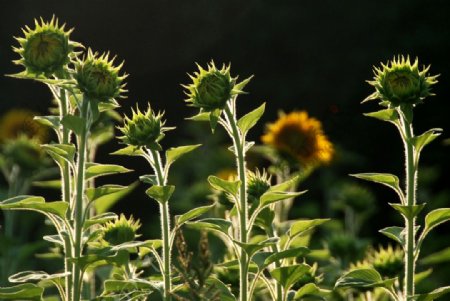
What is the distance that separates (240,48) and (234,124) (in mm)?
5079

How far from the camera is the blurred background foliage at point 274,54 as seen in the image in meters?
6.00

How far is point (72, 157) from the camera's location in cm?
153

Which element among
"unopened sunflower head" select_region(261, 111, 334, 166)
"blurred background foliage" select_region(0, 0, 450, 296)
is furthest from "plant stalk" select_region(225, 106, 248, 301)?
"blurred background foliage" select_region(0, 0, 450, 296)

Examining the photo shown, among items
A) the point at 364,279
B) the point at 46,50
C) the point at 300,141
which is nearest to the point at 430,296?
the point at 364,279

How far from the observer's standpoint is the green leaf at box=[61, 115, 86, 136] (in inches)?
58.7

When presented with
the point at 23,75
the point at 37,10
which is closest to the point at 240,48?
the point at 37,10

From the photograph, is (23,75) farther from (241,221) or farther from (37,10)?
(37,10)

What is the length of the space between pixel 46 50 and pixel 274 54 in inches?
201

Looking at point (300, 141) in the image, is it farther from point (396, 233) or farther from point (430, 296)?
point (430, 296)

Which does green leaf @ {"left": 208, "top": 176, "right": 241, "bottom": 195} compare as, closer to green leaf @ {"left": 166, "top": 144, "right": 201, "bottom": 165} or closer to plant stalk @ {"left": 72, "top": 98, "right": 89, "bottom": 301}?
green leaf @ {"left": 166, "top": 144, "right": 201, "bottom": 165}

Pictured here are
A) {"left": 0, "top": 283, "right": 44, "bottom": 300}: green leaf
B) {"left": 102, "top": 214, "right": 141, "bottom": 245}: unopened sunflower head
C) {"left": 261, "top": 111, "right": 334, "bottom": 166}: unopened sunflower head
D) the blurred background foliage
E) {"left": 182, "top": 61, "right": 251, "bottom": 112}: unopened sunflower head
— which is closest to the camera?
{"left": 0, "top": 283, "right": 44, "bottom": 300}: green leaf

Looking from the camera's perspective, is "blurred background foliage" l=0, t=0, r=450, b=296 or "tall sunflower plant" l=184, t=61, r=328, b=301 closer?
"tall sunflower plant" l=184, t=61, r=328, b=301

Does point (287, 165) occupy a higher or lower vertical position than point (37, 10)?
lower

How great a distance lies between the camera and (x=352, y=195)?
350 centimetres
